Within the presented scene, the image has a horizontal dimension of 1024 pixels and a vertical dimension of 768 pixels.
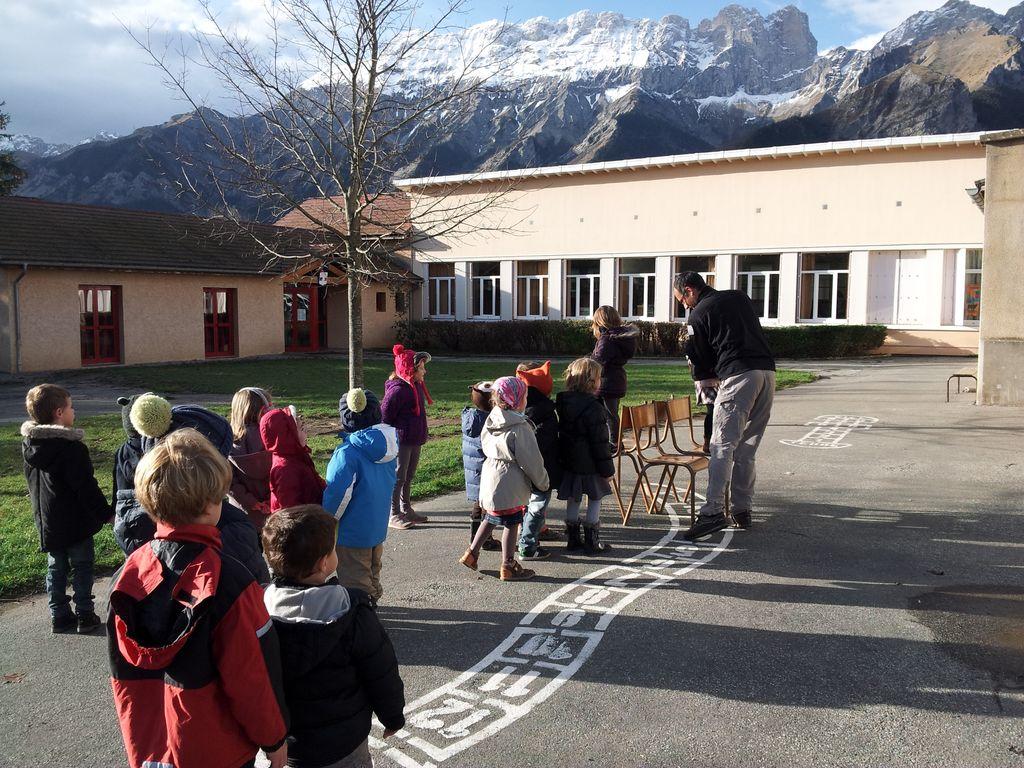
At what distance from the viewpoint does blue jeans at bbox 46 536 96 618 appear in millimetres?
4988

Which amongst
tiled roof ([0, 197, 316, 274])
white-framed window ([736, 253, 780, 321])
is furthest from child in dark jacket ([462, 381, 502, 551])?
white-framed window ([736, 253, 780, 321])

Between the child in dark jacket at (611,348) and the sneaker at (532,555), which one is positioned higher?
the child in dark jacket at (611,348)

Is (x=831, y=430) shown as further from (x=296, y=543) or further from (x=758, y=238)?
(x=758, y=238)

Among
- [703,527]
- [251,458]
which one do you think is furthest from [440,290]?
[251,458]

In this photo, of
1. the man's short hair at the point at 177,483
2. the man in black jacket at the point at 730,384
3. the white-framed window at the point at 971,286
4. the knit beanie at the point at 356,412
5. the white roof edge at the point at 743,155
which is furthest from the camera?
the white-framed window at the point at 971,286

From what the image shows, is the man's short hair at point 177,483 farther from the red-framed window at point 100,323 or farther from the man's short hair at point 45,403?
the red-framed window at point 100,323

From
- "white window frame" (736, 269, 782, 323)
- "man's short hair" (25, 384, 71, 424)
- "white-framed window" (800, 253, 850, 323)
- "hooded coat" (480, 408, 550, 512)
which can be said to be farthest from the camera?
"white window frame" (736, 269, 782, 323)

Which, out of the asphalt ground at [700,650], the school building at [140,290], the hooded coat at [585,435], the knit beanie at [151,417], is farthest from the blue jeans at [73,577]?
the school building at [140,290]

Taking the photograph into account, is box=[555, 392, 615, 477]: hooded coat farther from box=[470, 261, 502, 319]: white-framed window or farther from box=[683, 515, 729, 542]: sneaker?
box=[470, 261, 502, 319]: white-framed window

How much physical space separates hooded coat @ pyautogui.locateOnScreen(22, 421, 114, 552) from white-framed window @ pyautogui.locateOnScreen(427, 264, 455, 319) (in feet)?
112

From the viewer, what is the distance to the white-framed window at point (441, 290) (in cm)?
3894

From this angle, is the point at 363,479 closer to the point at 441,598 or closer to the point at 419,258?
the point at 441,598

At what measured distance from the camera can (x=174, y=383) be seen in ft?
64.4

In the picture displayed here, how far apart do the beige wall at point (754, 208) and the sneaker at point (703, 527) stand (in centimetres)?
1917
